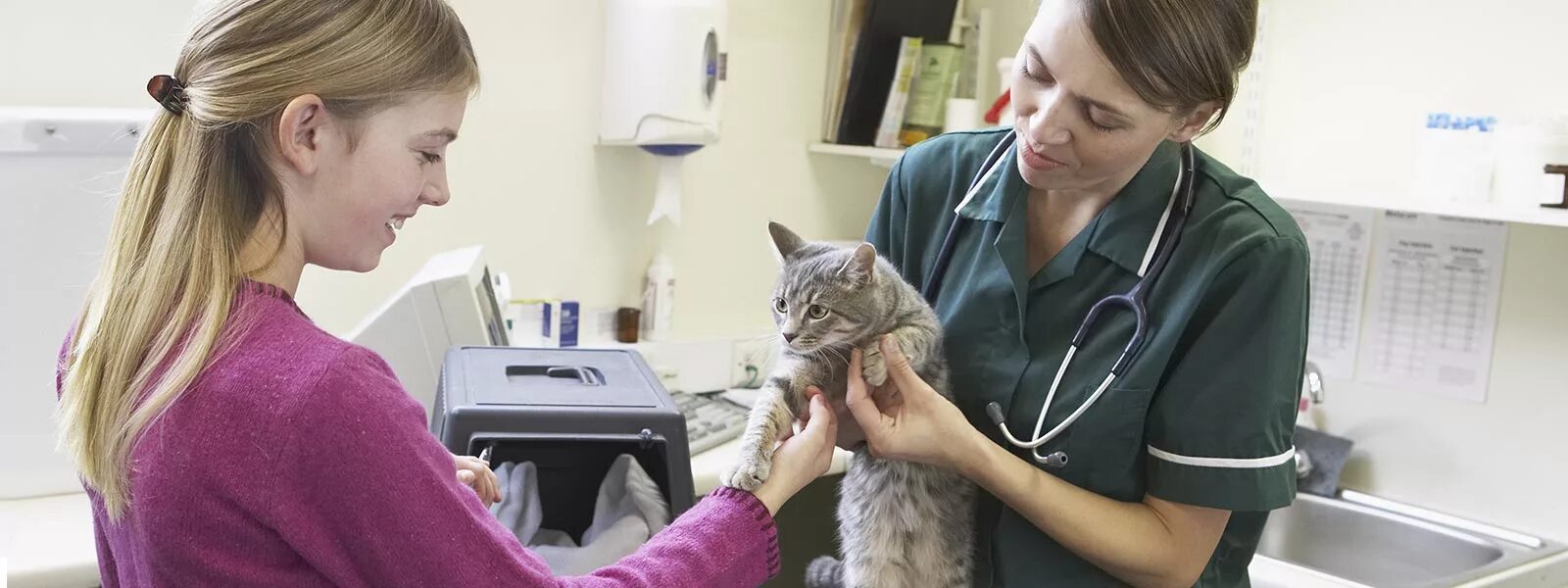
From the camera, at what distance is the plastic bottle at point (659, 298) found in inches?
115

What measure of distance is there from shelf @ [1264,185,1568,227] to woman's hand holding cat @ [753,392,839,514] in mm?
1293

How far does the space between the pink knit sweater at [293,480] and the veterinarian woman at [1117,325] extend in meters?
0.52

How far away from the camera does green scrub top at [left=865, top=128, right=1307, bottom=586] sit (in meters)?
1.24

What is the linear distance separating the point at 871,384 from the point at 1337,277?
1616mm

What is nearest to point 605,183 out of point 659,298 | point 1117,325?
point 659,298

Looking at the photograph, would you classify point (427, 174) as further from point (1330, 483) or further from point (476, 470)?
point (1330, 483)

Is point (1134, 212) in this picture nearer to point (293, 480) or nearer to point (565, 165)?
point (293, 480)

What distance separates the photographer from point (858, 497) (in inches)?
62.4

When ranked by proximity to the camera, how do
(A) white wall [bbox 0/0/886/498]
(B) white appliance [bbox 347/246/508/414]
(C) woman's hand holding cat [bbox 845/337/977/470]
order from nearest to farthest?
1. (C) woman's hand holding cat [bbox 845/337/977/470]
2. (B) white appliance [bbox 347/246/508/414]
3. (A) white wall [bbox 0/0/886/498]

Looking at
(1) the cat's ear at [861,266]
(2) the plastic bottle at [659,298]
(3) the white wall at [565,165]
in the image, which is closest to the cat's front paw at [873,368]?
(1) the cat's ear at [861,266]

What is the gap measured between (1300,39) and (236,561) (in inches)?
93.1

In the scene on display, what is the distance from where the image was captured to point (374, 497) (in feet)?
3.08

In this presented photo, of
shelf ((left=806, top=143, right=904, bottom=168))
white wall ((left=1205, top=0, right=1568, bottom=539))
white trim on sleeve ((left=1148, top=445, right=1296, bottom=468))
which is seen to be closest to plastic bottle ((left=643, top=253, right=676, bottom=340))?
shelf ((left=806, top=143, right=904, bottom=168))

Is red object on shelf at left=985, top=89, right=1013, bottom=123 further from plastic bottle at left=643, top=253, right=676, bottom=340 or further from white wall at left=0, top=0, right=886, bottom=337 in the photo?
plastic bottle at left=643, top=253, right=676, bottom=340
